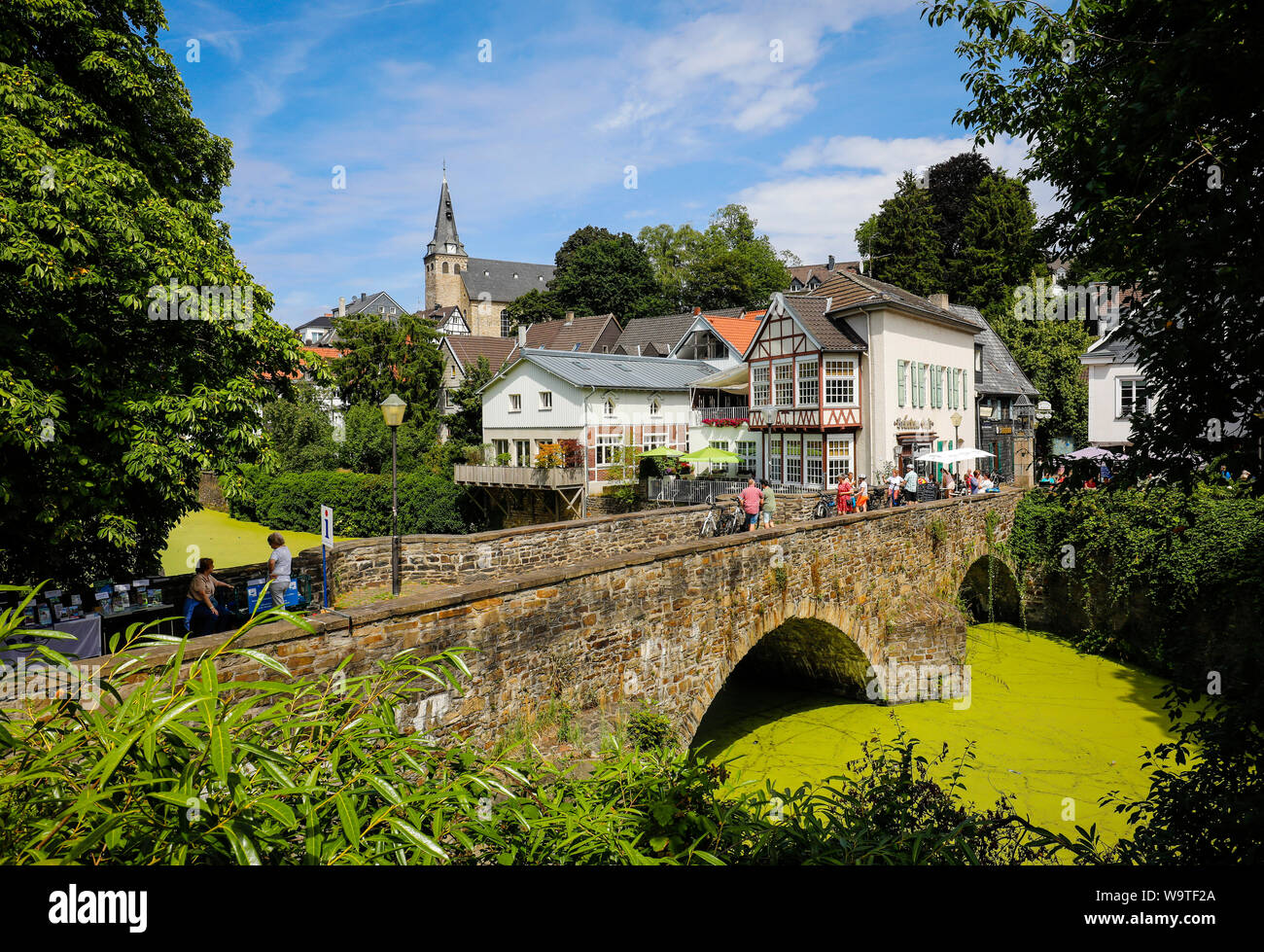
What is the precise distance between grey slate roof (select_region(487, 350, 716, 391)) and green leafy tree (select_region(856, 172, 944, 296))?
58.4 ft

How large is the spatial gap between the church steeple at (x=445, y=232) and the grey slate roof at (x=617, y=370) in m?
73.2

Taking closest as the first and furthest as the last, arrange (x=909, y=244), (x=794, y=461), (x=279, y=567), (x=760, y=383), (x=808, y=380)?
(x=279, y=567)
(x=808, y=380)
(x=794, y=461)
(x=760, y=383)
(x=909, y=244)

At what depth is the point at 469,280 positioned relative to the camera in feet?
325

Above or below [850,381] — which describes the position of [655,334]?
above

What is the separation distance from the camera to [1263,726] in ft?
14.5

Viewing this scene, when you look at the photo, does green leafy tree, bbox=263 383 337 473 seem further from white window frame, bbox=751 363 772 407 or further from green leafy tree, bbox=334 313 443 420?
white window frame, bbox=751 363 772 407

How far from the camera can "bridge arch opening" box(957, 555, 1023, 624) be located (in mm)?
20641

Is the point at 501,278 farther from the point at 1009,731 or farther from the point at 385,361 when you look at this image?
the point at 1009,731

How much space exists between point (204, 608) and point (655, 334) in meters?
45.7

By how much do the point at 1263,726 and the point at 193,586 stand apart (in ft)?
30.0

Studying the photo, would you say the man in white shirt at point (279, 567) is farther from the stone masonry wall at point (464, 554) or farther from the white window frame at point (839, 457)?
the white window frame at point (839, 457)

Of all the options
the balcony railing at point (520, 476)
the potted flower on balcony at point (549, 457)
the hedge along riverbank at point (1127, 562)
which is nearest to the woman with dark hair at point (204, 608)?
the hedge along riverbank at point (1127, 562)

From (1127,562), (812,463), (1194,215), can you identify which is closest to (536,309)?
(812,463)
